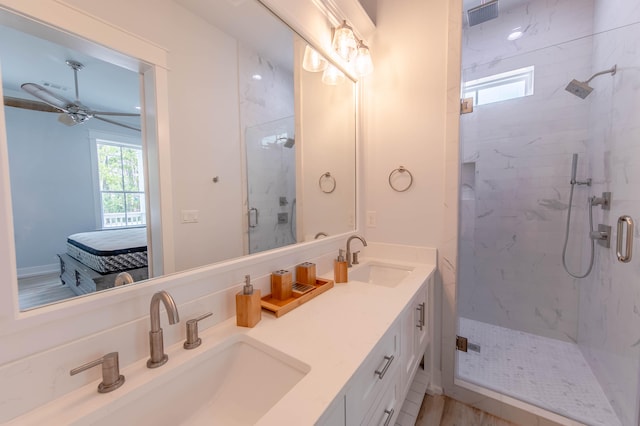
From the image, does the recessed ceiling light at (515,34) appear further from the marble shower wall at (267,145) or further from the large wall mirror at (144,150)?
the marble shower wall at (267,145)

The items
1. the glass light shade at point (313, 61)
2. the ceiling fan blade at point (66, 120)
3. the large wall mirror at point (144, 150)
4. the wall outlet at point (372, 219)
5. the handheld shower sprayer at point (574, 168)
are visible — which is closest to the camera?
the large wall mirror at point (144, 150)

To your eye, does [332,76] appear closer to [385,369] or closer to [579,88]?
[385,369]

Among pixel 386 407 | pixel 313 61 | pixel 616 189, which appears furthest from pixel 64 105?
pixel 616 189

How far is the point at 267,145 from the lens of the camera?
124 centimetres

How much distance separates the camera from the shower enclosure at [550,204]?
1.44 m

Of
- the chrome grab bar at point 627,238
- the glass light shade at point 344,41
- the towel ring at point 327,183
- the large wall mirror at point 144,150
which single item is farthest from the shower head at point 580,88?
the large wall mirror at point 144,150

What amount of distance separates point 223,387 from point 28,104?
881 millimetres

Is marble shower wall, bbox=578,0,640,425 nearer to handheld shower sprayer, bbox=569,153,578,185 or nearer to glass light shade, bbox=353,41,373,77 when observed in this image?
handheld shower sprayer, bbox=569,153,578,185

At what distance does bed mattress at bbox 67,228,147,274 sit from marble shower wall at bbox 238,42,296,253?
37cm

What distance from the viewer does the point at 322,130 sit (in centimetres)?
161

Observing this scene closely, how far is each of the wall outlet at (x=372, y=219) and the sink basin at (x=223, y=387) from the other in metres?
1.22

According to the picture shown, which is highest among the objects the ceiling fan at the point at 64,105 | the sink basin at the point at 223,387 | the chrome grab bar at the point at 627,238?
the ceiling fan at the point at 64,105

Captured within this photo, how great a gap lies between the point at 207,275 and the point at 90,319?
30 centimetres

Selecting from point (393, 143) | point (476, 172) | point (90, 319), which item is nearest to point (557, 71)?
point (476, 172)
